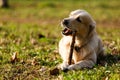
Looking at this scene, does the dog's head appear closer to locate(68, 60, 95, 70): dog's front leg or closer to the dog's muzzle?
the dog's muzzle

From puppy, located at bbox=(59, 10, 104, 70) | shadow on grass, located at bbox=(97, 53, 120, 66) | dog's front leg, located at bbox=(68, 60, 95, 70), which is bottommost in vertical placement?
shadow on grass, located at bbox=(97, 53, 120, 66)

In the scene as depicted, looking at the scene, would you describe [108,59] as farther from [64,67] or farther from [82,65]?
[64,67]

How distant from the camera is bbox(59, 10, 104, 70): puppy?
803cm

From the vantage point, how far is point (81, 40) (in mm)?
8211

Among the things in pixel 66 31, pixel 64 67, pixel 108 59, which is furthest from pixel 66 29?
pixel 108 59

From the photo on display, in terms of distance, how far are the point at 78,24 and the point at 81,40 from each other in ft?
1.06

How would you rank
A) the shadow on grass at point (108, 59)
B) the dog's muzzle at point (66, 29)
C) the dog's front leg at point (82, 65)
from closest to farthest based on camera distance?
the dog's muzzle at point (66, 29)
the dog's front leg at point (82, 65)
the shadow on grass at point (108, 59)

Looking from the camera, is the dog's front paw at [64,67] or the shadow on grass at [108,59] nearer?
the dog's front paw at [64,67]

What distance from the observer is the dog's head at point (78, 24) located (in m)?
7.96

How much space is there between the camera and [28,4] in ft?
94.8

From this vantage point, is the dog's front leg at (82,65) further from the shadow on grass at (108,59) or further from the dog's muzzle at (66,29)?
the dog's muzzle at (66,29)

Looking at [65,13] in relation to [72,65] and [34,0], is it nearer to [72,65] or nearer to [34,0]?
[34,0]

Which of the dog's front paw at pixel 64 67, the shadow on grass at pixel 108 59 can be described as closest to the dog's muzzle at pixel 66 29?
the dog's front paw at pixel 64 67

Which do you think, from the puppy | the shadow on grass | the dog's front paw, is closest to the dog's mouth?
the puppy
